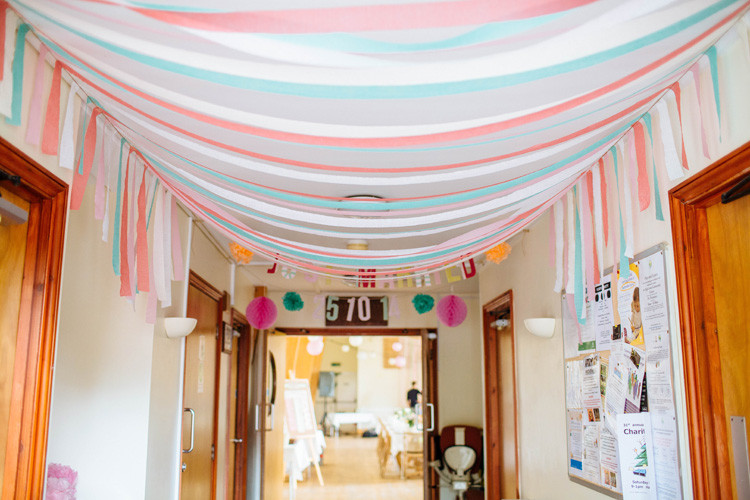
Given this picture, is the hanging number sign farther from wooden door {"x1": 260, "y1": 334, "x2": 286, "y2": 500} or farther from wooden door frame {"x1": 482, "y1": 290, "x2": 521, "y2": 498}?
wooden door frame {"x1": 482, "y1": 290, "x2": 521, "y2": 498}

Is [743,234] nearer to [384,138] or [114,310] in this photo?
[384,138]

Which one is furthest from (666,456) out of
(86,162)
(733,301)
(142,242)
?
(86,162)

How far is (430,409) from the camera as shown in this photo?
6785mm

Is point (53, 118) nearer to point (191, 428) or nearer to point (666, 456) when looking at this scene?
point (666, 456)

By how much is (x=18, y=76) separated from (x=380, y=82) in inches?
37.2

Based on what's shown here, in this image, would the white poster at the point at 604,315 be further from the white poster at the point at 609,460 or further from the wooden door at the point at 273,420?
the wooden door at the point at 273,420

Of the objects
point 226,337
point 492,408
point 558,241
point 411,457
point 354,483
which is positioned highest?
point 558,241

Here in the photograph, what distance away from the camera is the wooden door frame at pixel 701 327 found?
183 centimetres

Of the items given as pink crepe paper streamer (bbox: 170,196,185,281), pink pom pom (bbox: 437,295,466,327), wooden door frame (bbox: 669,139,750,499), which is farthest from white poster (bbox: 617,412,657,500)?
pink pom pom (bbox: 437,295,466,327)

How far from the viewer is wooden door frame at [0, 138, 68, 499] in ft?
5.59

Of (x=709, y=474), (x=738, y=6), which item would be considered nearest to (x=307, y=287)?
(x=709, y=474)

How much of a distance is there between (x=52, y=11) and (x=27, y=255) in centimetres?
76

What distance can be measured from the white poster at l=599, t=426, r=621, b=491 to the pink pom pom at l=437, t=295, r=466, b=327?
2.20 m

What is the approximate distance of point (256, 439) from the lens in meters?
6.39
